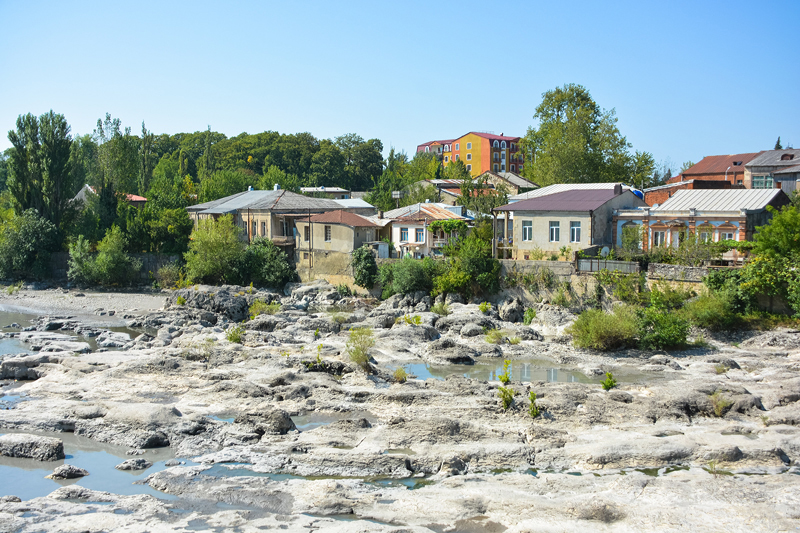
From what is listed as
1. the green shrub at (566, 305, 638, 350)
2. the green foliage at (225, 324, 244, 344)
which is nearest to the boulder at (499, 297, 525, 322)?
the green shrub at (566, 305, 638, 350)

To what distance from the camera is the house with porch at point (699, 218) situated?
3189 cm

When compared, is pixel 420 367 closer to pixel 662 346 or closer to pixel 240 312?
pixel 662 346

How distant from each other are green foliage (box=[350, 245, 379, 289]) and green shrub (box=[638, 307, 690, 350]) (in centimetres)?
1810

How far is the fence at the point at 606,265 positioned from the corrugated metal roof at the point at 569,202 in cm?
397

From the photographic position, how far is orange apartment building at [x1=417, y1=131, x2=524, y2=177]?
320 ft

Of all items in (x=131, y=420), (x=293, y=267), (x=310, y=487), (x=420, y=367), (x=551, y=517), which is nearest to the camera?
(x=551, y=517)

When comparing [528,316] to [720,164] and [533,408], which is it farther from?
[720,164]

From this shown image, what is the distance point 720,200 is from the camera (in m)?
33.7

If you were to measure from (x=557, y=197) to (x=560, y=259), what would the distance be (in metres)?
5.83

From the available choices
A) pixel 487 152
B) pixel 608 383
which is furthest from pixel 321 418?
pixel 487 152

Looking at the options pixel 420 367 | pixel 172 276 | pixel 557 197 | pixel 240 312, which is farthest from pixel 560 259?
pixel 172 276

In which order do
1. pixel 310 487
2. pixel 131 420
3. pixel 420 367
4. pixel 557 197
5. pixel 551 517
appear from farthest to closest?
pixel 557 197, pixel 420 367, pixel 131 420, pixel 310 487, pixel 551 517

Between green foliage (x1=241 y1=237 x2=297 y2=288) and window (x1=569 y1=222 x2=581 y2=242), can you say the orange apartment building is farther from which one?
window (x1=569 y1=222 x2=581 y2=242)

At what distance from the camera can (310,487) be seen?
1326 centimetres
